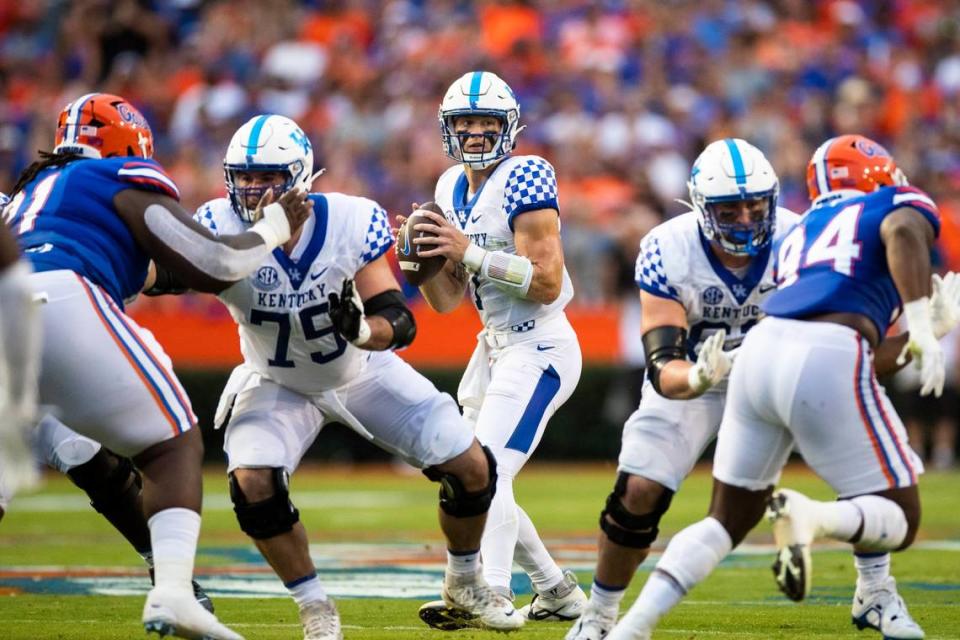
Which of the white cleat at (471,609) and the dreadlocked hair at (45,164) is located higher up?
the dreadlocked hair at (45,164)

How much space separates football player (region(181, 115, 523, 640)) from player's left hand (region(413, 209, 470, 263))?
0.44m

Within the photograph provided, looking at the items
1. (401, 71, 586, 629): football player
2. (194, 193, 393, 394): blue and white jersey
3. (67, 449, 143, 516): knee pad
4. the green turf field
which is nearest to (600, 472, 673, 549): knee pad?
the green turf field

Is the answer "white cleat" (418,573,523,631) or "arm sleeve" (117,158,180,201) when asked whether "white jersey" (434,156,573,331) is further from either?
"arm sleeve" (117,158,180,201)

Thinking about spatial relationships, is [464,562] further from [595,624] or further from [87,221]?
[87,221]

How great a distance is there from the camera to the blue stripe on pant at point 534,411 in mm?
6062

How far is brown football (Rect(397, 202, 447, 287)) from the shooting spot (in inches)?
241

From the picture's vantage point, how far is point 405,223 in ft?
20.4

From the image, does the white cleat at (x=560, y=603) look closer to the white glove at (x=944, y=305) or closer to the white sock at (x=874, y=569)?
the white sock at (x=874, y=569)

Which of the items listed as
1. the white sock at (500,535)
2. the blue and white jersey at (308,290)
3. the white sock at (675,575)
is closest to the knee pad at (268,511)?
the blue and white jersey at (308,290)

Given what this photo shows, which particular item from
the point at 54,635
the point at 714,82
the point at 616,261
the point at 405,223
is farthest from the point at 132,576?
the point at 714,82

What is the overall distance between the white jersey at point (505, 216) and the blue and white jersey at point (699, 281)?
2.72 ft

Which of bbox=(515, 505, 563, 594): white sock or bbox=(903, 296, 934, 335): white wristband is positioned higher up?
bbox=(903, 296, 934, 335): white wristband

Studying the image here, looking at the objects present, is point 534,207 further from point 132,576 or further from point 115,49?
point 115,49

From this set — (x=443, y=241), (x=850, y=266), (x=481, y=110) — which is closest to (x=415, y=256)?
(x=443, y=241)
